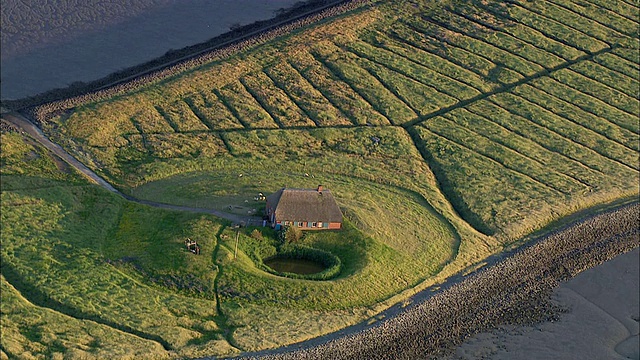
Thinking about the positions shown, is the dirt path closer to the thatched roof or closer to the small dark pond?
the thatched roof

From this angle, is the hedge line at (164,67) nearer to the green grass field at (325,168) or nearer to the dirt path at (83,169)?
the dirt path at (83,169)

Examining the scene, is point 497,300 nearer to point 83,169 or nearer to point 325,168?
point 325,168

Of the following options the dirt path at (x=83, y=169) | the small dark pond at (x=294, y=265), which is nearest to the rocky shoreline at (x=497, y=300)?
the small dark pond at (x=294, y=265)

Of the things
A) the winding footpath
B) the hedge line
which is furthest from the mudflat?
the hedge line

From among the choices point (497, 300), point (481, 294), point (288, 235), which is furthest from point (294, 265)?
point (497, 300)

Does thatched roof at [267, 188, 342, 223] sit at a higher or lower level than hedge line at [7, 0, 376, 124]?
lower

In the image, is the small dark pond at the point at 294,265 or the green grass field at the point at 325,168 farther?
the small dark pond at the point at 294,265
